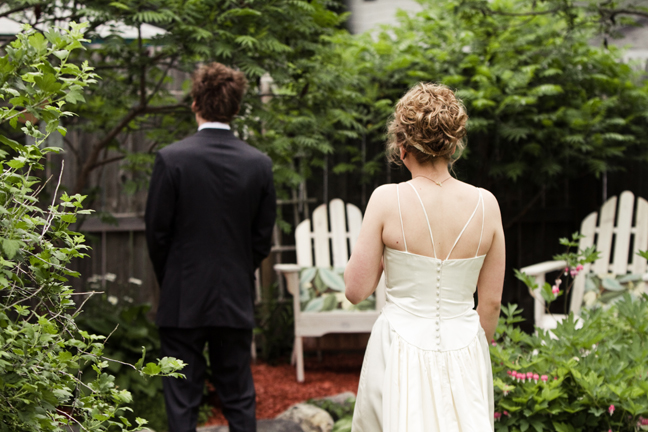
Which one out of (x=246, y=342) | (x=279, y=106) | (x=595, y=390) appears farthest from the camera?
(x=279, y=106)

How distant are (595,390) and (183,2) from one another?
2562mm

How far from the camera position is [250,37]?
2775 mm

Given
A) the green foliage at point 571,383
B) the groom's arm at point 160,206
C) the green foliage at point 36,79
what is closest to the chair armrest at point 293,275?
the groom's arm at point 160,206

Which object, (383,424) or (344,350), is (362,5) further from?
(383,424)

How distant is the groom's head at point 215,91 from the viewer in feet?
8.01

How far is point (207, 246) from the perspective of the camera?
2.40 metres

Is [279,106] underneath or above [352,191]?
above

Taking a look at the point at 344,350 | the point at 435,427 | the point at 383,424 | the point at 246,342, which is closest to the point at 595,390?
the point at 435,427

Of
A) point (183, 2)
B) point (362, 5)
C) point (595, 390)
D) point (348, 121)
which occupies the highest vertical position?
point (362, 5)

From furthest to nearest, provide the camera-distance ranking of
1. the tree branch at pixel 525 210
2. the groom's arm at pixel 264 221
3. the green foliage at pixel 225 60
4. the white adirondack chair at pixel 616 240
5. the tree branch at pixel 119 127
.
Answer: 1. the tree branch at pixel 525 210
2. the white adirondack chair at pixel 616 240
3. the tree branch at pixel 119 127
4. the green foliage at pixel 225 60
5. the groom's arm at pixel 264 221

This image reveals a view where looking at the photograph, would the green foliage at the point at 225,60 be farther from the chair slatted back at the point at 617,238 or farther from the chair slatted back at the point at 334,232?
the chair slatted back at the point at 617,238

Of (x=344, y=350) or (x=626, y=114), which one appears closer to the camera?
(x=626, y=114)

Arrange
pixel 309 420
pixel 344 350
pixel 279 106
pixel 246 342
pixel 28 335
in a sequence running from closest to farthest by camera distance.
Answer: pixel 28 335 → pixel 246 342 → pixel 309 420 → pixel 279 106 → pixel 344 350

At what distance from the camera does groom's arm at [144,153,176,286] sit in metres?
2.35
